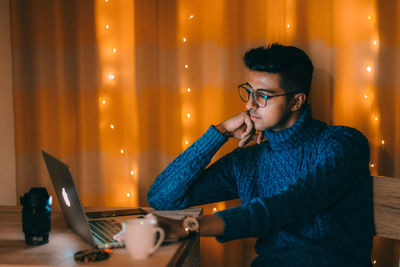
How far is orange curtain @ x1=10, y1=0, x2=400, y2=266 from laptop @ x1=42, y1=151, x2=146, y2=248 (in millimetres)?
595

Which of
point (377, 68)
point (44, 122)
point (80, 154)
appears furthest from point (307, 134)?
point (44, 122)

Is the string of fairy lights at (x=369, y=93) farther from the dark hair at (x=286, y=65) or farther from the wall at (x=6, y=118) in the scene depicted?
the wall at (x=6, y=118)

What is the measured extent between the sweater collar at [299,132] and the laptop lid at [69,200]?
73cm

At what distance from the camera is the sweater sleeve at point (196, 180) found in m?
1.42

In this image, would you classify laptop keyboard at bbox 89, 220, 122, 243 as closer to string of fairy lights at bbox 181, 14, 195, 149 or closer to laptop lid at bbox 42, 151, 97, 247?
laptop lid at bbox 42, 151, 97, 247

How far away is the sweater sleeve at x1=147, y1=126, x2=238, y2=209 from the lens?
142cm

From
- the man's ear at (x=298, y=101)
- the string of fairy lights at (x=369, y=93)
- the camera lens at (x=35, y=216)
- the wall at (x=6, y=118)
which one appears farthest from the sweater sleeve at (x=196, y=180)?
the wall at (x=6, y=118)

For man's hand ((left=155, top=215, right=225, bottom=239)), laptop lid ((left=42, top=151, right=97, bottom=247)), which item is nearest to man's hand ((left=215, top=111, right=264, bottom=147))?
man's hand ((left=155, top=215, right=225, bottom=239))

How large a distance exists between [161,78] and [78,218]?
3.08 feet

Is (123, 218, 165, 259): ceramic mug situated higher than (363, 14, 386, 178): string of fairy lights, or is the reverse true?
(363, 14, 386, 178): string of fairy lights

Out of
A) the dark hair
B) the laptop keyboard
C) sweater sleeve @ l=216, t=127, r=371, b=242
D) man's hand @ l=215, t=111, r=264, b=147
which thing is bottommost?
the laptop keyboard

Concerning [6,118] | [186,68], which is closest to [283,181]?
[186,68]

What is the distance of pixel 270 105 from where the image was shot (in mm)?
1340

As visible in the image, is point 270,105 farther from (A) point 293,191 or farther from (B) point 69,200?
(B) point 69,200
